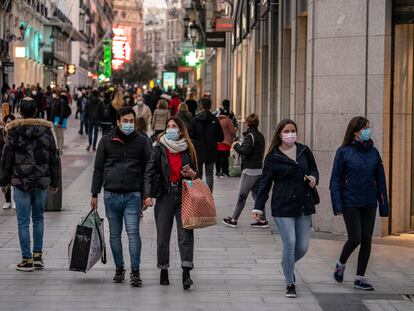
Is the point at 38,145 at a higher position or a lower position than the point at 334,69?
lower

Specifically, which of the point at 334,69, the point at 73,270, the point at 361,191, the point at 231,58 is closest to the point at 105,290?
the point at 73,270

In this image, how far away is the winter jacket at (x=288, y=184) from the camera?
9289 mm

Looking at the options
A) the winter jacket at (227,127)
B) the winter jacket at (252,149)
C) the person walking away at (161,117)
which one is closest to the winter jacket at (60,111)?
the person walking away at (161,117)

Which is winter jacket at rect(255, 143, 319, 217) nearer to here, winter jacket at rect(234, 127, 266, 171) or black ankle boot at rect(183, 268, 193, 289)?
black ankle boot at rect(183, 268, 193, 289)

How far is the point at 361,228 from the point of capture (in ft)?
32.1

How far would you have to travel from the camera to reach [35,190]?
10.5 m

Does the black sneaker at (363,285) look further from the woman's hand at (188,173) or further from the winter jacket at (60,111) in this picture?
the winter jacket at (60,111)

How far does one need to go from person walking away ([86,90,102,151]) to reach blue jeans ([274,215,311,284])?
20460mm

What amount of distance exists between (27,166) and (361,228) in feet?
11.5

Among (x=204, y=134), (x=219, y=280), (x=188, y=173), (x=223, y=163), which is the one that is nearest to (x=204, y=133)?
(x=204, y=134)

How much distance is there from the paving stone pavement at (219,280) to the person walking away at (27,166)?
0.55 metres

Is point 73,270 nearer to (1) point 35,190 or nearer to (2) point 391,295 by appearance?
(1) point 35,190

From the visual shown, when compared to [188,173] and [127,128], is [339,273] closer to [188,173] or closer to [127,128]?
[188,173]

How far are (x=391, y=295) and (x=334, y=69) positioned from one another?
4569 mm
